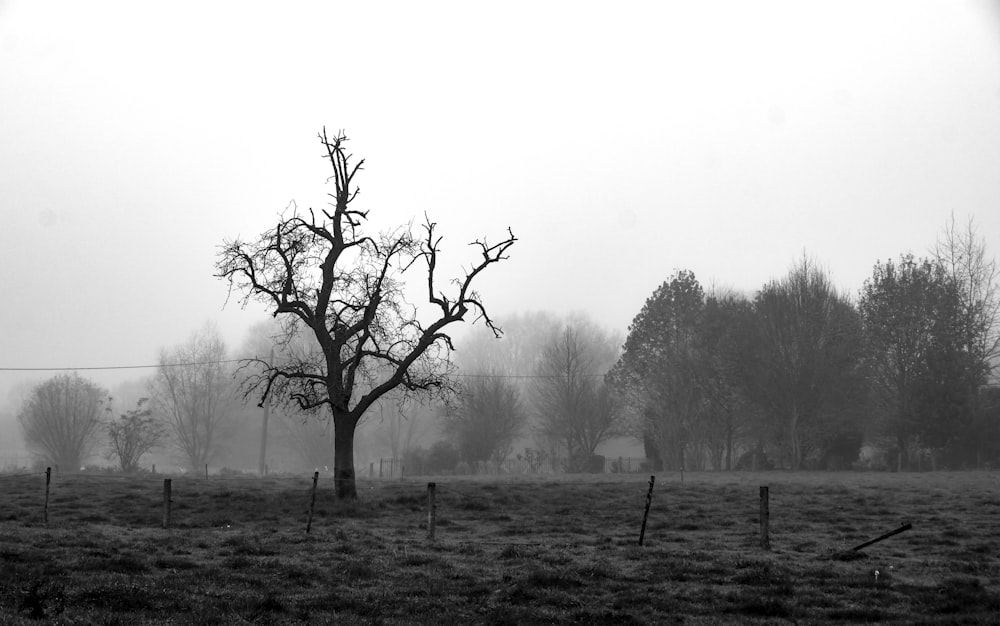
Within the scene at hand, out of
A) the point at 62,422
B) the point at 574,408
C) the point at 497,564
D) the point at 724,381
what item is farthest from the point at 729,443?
the point at 62,422

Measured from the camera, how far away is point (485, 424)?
7169cm

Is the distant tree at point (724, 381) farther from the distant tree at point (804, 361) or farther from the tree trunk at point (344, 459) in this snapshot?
the tree trunk at point (344, 459)

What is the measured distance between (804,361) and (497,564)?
179 ft

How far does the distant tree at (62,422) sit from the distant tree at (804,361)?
57.7 metres

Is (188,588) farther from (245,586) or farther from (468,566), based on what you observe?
(468,566)

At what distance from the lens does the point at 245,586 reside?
1311cm

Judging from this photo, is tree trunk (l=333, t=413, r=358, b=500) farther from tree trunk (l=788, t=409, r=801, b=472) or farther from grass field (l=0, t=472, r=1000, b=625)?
tree trunk (l=788, t=409, r=801, b=472)

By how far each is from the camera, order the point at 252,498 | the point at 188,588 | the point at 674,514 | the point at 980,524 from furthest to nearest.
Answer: the point at 252,498 → the point at 674,514 → the point at 980,524 → the point at 188,588

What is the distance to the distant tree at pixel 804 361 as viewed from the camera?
211 ft

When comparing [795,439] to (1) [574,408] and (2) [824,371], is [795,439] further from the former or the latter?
(1) [574,408]

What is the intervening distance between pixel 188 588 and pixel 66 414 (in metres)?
73.7

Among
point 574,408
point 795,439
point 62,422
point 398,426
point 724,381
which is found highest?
point 724,381

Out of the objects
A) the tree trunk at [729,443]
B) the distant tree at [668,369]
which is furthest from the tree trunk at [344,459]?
the tree trunk at [729,443]

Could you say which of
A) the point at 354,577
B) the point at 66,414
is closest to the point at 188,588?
the point at 354,577
